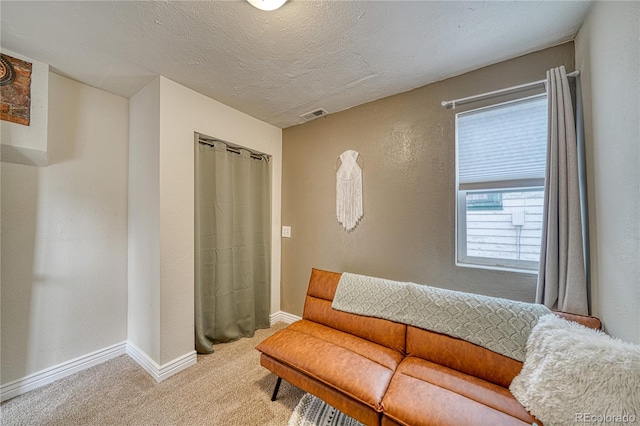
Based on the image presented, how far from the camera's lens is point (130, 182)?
217 cm

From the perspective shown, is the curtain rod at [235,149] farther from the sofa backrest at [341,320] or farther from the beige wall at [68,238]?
the sofa backrest at [341,320]

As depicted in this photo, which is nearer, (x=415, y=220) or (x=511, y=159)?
(x=511, y=159)

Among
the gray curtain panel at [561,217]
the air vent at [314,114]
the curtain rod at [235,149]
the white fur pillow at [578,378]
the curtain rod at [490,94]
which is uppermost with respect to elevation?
the air vent at [314,114]

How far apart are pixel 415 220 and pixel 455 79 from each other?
3.90 ft

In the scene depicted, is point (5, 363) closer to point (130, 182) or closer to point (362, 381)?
point (130, 182)

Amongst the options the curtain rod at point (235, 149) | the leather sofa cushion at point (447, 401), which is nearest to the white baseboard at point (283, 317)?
the leather sofa cushion at point (447, 401)

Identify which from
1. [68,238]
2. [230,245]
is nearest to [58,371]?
[68,238]

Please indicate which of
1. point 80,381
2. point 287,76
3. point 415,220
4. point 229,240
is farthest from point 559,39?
point 80,381

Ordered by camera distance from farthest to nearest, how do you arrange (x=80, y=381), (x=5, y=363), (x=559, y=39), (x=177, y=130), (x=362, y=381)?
1. (x=177, y=130)
2. (x=80, y=381)
3. (x=5, y=363)
4. (x=559, y=39)
5. (x=362, y=381)

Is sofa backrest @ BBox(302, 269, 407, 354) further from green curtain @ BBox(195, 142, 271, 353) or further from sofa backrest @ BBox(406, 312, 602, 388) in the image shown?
green curtain @ BBox(195, 142, 271, 353)

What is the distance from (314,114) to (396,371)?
2.40 metres

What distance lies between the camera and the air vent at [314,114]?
2.45 m

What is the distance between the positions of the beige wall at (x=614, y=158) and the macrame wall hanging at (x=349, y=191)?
1.52 m

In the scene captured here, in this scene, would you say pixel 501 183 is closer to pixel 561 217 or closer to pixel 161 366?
pixel 561 217
